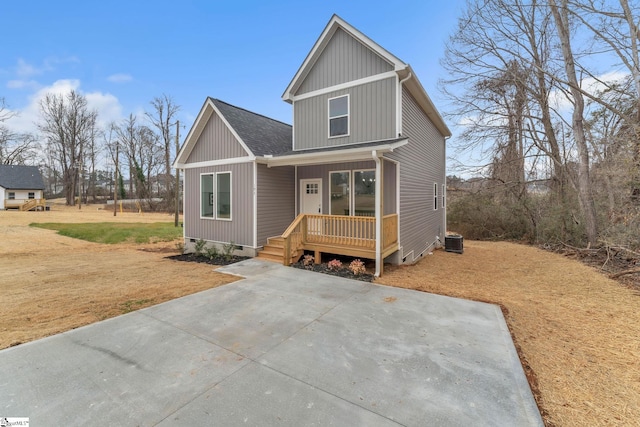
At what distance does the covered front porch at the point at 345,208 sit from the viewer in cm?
691

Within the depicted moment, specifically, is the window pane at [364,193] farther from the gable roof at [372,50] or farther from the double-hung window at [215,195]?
the double-hung window at [215,195]

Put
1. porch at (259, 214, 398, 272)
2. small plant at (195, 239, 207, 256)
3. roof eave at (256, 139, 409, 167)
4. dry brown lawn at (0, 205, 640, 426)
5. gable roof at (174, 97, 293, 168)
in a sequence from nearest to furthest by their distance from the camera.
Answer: dry brown lawn at (0, 205, 640, 426) < roof eave at (256, 139, 409, 167) < porch at (259, 214, 398, 272) < gable roof at (174, 97, 293, 168) < small plant at (195, 239, 207, 256)

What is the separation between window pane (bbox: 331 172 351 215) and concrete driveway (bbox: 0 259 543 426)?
4.43m

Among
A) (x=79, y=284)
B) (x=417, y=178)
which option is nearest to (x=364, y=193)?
(x=417, y=178)

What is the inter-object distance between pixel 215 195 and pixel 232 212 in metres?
1.11

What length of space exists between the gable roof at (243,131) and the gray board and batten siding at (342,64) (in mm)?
2203

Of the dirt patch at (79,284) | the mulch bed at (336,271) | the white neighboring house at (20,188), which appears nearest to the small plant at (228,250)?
the dirt patch at (79,284)

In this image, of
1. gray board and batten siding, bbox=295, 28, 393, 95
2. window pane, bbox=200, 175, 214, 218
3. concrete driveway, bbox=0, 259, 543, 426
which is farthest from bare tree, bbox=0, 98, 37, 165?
concrete driveway, bbox=0, 259, 543, 426

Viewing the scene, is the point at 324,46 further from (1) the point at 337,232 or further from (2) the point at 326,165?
Result: (1) the point at 337,232

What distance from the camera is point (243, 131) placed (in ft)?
29.9

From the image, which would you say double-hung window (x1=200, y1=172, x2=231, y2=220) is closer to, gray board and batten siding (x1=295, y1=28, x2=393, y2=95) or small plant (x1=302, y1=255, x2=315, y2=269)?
small plant (x1=302, y1=255, x2=315, y2=269)

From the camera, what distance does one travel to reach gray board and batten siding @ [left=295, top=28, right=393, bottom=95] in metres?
7.99

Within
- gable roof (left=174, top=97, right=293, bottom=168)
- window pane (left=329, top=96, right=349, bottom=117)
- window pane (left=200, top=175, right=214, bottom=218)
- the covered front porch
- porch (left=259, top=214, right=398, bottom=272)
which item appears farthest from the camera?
window pane (left=200, top=175, right=214, bottom=218)

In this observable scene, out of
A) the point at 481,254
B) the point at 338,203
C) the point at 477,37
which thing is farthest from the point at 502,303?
the point at 477,37
